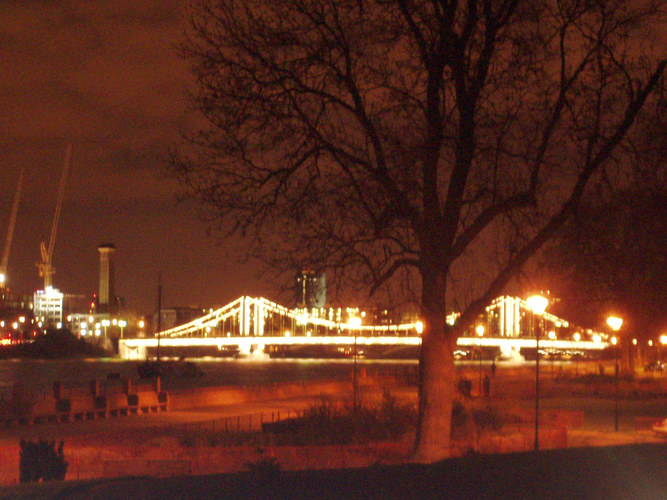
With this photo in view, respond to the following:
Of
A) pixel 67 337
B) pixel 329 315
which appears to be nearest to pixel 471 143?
pixel 329 315

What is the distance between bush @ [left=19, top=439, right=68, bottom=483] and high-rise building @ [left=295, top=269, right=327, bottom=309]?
3998 millimetres

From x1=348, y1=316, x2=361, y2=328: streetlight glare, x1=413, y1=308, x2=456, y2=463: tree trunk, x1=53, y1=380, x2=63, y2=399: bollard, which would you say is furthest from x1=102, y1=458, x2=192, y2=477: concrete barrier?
x1=53, y1=380, x2=63, y2=399: bollard

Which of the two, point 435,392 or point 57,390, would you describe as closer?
point 435,392

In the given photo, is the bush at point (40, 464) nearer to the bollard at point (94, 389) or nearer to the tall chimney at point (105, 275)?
the bollard at point (94, 389)

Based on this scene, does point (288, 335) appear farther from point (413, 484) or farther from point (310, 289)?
point (413, 484)

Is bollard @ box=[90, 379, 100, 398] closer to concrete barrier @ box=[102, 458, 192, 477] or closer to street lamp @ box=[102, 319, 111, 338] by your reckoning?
concrete barrier @ box=[102, 458, 192, 477]

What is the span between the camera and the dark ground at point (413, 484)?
9.16 meters

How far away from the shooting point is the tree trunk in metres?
14.9

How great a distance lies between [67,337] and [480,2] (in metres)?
121

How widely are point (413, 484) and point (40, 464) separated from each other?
604 cm

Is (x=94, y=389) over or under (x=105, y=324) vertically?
under

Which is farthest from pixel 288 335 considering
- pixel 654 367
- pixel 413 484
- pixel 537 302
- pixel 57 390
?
pixel 413 484

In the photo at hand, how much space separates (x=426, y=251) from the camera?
14.9 meters

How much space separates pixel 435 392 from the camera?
15.0m
